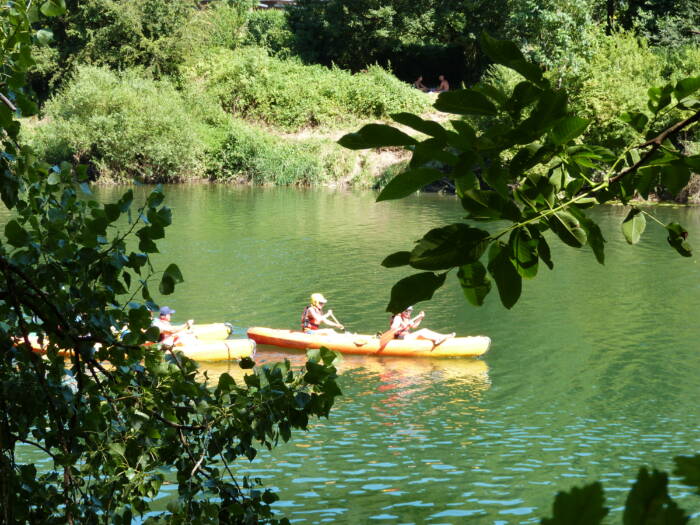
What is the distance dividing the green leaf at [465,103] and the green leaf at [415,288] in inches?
8.5

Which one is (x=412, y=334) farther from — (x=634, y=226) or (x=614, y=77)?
(x=614, y=77)

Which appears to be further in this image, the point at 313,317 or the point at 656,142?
the point at 313,317

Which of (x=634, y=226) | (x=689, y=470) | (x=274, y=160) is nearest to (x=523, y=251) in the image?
(x=634, y=226)

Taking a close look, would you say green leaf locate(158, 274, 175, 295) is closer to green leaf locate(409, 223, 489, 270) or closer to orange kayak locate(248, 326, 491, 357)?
green leaf locate(409, 223, 489, 270)

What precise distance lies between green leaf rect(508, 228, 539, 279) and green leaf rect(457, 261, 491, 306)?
47 mm

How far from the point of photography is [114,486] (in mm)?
3129

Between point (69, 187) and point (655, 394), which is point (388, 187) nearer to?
point (69, 187)

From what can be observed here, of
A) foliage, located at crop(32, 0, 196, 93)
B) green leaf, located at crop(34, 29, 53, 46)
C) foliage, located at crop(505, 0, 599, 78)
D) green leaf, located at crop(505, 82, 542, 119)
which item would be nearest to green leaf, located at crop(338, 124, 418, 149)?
green leaf, located at crop(505, 82, 542, 119)

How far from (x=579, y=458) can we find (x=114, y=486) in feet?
22.0

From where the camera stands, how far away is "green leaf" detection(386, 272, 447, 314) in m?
1.18

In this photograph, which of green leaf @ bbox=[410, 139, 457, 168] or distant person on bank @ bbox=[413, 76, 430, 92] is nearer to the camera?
green leaf @ bbox=[410, 139, 457, 168]

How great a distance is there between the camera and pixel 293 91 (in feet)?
130

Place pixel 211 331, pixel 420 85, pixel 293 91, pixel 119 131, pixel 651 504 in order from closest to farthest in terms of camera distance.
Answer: pixel 651 504, pixel 211 331, pixel 119 131, pixel 293 91, pixel 420 85

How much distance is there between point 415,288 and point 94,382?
7.53ft
